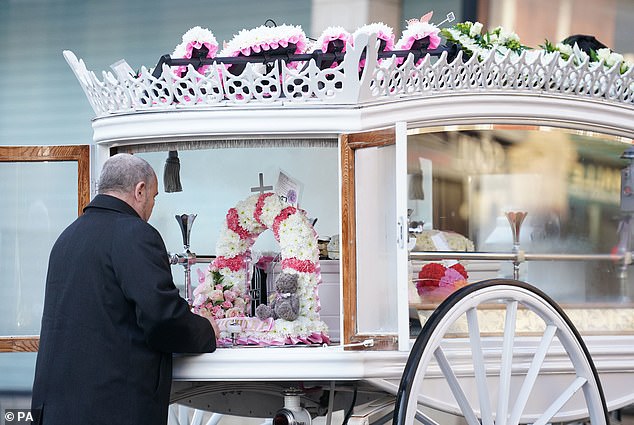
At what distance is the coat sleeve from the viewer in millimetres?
2949

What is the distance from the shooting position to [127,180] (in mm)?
3189

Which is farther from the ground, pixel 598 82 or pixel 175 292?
pixel 598 82

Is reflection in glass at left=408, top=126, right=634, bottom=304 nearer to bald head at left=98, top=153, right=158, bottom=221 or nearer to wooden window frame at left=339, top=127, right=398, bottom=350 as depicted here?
wooden window frame at left=339, top=127, right=398, bottom=350

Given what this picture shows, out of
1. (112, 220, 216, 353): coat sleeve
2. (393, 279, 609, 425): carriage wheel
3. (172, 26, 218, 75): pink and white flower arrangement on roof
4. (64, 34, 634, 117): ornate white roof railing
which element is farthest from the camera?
(172, 26, 218, 75): pink and white flower arrangement on roof

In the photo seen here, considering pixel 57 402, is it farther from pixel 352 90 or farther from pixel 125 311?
pixel 352 90

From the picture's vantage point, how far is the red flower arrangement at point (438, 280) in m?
3.54

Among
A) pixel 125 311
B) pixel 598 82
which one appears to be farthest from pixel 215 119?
pixel 598 82

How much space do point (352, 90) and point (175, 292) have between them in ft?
2.87

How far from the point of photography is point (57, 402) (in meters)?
3.04

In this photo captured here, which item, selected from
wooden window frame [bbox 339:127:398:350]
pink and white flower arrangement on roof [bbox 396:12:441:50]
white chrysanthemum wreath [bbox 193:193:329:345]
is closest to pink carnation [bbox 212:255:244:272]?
white chrysanthemum wreath [bbox 193:193:329:345]

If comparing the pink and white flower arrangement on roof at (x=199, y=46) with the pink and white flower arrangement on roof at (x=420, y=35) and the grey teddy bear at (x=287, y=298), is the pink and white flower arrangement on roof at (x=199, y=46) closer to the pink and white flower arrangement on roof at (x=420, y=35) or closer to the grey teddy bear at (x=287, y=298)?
the pink and white flower arrangement on roof at (x=420, y=35)

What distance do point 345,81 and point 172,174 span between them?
33.3 inches

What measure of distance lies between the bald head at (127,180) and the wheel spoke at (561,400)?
4.78 ft

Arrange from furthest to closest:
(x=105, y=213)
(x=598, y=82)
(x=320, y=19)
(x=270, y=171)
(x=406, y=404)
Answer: (x=320, y=19), (x=270, y=171), (x=598, y=82), (x=105, y=213), (x=406, y=404)
